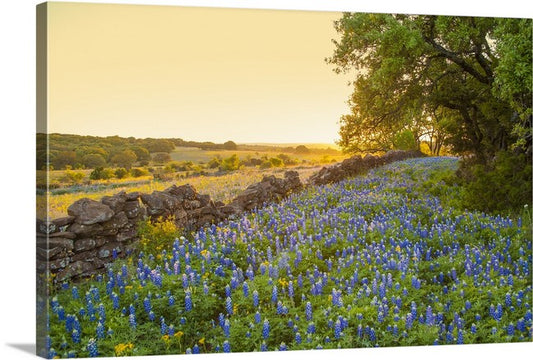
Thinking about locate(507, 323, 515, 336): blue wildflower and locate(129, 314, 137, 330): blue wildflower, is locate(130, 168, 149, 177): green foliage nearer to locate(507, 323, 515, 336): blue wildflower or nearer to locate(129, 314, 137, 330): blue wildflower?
locate(129, 314, 137, 330): blue wildflower

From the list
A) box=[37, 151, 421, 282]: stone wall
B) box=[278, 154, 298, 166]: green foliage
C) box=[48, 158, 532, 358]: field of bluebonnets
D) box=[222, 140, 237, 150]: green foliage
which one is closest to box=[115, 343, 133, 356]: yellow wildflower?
box=[48, 158, 532, 358]: field of bluebonnets

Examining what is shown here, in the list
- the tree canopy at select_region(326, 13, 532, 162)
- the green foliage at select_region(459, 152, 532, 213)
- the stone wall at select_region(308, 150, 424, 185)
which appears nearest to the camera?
the tree canopy at select_region(326, 13, 532, 162)

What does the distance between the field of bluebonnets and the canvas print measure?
0.09 ft

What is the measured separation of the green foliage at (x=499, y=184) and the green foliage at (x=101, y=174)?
518 centimetres

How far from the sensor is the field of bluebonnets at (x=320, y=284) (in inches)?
293

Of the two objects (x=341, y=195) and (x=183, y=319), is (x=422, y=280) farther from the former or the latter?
(x=183, y=319)

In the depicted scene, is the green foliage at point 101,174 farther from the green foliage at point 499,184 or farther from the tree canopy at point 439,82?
the green foliage at point 499,184

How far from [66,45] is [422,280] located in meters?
5.30

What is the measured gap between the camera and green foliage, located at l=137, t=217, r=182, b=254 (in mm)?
8133

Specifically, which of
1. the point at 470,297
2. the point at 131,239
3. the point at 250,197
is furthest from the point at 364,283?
the point at 131,239

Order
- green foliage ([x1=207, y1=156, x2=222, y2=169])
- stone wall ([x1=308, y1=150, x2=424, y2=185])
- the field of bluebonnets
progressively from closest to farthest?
the field of bluebonnets → green foliage ([x1=207, y1=156, x2=222, y2=169]) → stone wall ([x1=308, y1=150, x2=424, y2=185])

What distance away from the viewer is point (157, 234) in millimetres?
8242

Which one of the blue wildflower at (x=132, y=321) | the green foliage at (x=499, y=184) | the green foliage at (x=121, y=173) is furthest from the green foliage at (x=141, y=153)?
the green foliage at (x=499, y=184)

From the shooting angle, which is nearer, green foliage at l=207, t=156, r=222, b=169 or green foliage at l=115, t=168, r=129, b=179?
green foliage at l=115, t=168, r=129, b=179
